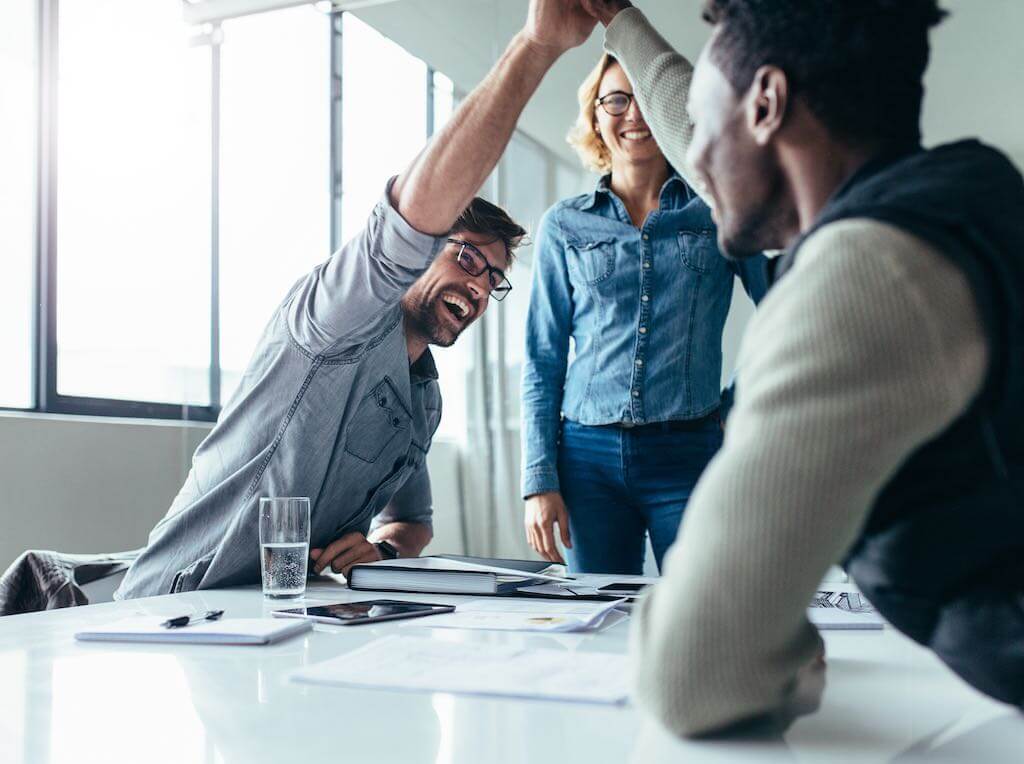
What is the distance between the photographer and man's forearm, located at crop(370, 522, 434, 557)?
2076 mm

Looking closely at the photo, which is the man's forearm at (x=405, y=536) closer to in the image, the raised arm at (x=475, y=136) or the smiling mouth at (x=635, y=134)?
the raised arm at (x=475, y=136)

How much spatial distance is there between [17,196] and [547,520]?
80.5 inches

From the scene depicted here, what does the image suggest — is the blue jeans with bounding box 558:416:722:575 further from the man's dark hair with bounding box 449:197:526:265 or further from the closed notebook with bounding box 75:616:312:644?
the closed notebook with bounding box 75:616:312:644

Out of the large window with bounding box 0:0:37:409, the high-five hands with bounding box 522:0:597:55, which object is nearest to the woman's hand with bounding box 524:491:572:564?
the high-five hands with bounding box 522:0:597:55

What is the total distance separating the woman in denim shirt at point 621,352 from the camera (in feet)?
6.41

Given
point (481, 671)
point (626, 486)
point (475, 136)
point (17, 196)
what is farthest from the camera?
point (17, 196)

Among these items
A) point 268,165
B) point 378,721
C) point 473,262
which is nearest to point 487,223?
point 473,262

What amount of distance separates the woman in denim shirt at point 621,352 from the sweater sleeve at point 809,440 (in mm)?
1415

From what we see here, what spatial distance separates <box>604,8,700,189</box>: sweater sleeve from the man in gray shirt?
0.18 m

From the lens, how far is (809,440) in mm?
464

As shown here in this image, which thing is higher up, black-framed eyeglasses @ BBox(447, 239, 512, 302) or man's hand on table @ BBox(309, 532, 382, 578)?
black-framed eyeglasses @ BBox(447, 239, 512, 302)

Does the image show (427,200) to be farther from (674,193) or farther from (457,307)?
(674,193)

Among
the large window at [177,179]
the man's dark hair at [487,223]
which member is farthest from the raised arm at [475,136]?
the large window at [177,179]

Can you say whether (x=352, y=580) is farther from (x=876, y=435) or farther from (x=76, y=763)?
(x=876, y=435)
